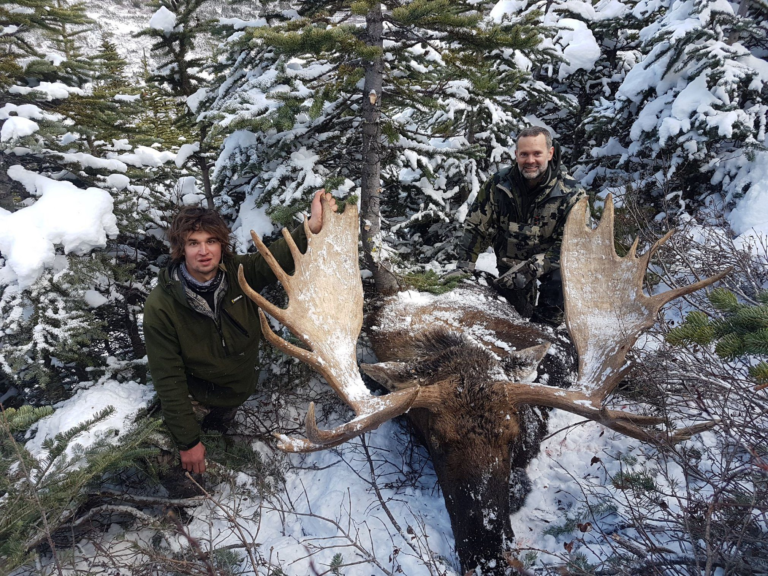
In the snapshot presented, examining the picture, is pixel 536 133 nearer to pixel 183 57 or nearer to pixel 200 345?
pixel 200 345

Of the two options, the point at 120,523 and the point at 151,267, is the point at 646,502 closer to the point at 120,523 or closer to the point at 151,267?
the point at 120,523

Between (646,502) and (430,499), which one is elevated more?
(646,502)

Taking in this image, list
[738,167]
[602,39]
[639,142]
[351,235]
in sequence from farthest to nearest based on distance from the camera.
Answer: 1. [602,39]
2. [639,142]
3. [738,167]
4. [351,235]

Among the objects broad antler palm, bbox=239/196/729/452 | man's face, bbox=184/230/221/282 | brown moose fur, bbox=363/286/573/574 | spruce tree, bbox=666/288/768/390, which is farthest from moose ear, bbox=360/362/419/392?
spruce tree, bbox=666/288/768/390

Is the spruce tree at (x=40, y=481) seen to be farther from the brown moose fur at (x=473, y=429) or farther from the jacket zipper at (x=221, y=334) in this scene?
the brown moose fur at (x=473, y=429)

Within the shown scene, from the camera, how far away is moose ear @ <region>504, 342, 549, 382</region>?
2.92 m

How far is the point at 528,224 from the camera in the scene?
4.20 meters

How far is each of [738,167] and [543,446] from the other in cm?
523

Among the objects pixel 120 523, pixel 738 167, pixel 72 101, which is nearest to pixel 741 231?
pixel 738 167

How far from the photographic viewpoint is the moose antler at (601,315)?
2.43 meters

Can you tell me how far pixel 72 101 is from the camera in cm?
437

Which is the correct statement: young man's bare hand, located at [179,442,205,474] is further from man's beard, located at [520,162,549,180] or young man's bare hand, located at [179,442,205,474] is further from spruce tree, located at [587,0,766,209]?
spruce tree, located at [587,0,766,209]

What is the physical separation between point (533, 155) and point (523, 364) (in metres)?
1.97

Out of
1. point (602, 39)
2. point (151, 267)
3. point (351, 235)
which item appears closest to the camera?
point (351, 235)
